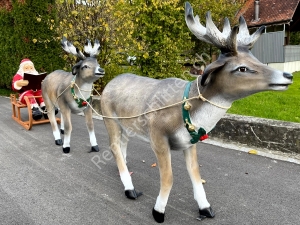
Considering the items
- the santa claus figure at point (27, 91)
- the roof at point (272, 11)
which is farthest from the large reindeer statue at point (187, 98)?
the roof at point (272, 11)

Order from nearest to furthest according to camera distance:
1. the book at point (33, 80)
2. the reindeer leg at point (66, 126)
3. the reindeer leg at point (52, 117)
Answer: the reindeer leg at point (66, 126), the reindeer leg at point (52, 117), the book at point (33, 80)

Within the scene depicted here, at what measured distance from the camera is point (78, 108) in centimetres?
467

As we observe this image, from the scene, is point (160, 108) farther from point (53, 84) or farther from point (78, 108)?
point (53, 84)

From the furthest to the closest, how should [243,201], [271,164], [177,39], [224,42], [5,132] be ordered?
[177,39], [5,132], [271,164], [243,201], [224,42]

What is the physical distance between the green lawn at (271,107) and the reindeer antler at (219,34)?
358cm

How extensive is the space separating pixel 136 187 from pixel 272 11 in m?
15.6

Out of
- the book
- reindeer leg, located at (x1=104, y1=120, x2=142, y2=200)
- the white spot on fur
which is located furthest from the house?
the white spot on fur

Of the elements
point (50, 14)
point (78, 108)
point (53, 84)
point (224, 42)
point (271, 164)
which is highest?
point (50, 14)

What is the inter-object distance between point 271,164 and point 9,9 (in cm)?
1052

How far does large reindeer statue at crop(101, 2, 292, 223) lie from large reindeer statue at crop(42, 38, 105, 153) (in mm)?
1171

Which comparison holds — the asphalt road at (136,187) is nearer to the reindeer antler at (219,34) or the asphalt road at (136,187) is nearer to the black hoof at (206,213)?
the black hoof at (206,213)

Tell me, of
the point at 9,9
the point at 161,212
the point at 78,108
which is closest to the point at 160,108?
the point at 161,212

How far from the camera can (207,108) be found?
230 cm

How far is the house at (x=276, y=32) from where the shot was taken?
13.5 m
